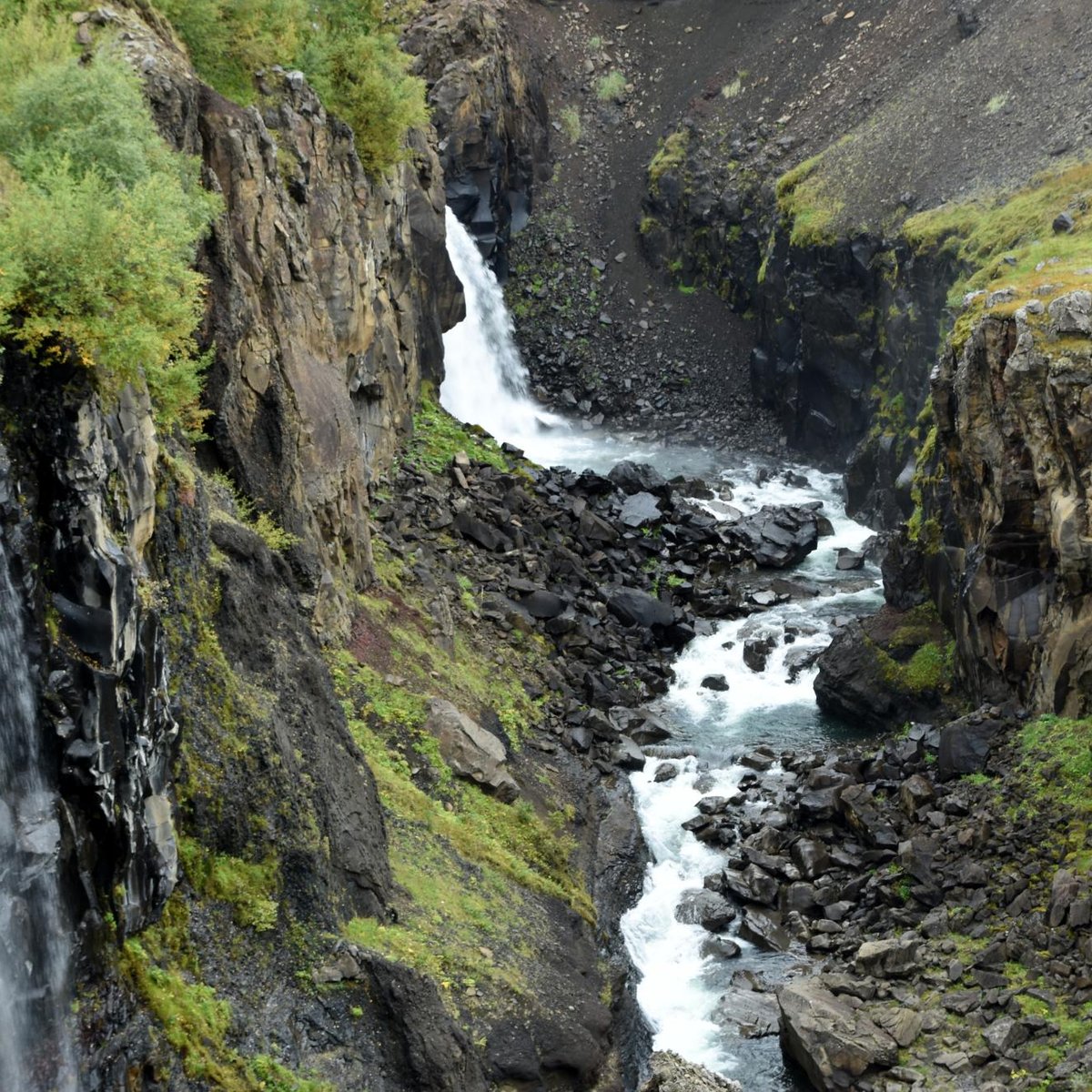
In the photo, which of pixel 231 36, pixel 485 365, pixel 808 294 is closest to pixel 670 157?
pixel 808 294

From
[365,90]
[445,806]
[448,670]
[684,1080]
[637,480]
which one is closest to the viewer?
[684,1080]

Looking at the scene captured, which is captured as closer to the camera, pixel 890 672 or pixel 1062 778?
pixel 1062 778

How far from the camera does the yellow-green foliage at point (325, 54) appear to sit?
76.4 feet

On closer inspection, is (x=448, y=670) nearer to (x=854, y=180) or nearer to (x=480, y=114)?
(x=854, y=180)

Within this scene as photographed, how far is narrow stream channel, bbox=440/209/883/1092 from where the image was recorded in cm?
2072

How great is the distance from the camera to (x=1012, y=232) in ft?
122

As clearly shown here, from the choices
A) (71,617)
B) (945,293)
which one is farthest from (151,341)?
(945,293)

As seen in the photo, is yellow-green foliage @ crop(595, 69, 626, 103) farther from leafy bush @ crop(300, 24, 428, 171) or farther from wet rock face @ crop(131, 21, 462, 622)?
leafy bush @ crop(300, 24, 428, 171)

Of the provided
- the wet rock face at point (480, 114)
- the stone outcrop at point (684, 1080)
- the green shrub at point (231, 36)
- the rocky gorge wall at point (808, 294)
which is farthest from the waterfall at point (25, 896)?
the wet rock face at point (480, 114)

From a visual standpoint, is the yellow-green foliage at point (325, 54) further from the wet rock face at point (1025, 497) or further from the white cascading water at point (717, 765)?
the white cascading water at point (717, 765)

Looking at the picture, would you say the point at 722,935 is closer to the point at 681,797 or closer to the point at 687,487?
the point at 681,797

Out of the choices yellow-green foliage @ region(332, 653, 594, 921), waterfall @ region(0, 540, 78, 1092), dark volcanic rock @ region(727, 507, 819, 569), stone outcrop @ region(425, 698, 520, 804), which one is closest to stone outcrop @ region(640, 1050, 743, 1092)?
yellow-green foliage @ region(332, 653, 594, 921)

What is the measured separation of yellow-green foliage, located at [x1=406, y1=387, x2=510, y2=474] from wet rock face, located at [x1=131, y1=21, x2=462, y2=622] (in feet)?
3.26

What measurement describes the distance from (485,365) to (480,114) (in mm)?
12685
